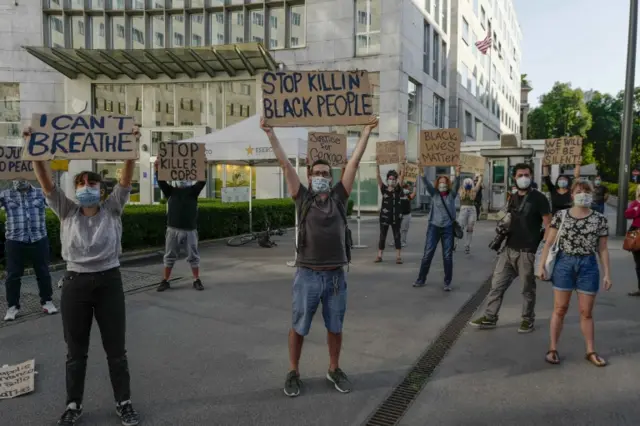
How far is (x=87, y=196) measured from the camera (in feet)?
12.1

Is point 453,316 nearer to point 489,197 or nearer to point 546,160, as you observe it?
point 546,160

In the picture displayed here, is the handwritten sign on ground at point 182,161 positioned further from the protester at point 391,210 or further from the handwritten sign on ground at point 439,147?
the handwritten sign on ground at point 439,147

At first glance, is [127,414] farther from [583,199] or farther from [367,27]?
[367,27]

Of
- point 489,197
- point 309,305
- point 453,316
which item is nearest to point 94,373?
point 309,305

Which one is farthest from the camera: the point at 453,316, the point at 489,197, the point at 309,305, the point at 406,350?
the point at 489,197

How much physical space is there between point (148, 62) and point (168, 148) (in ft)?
69.3

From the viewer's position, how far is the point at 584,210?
4.92 metres

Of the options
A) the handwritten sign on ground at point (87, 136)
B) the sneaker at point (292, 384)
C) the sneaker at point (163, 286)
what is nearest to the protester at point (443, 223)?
the sneaker at point (163, 286)

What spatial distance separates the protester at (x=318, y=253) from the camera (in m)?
4.04

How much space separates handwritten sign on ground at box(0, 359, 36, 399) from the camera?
410 centimetres

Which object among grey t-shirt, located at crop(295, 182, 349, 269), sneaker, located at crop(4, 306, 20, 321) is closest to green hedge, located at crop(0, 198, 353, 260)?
sneaker, located at crop(4, 306, 20, 321)

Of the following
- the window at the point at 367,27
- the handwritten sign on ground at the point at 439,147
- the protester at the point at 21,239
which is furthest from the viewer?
the window at the point at 367,27

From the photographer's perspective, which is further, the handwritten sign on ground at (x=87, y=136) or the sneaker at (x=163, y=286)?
the sneaker at (x=163, y=286)

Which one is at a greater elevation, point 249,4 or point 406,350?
point 249,4
